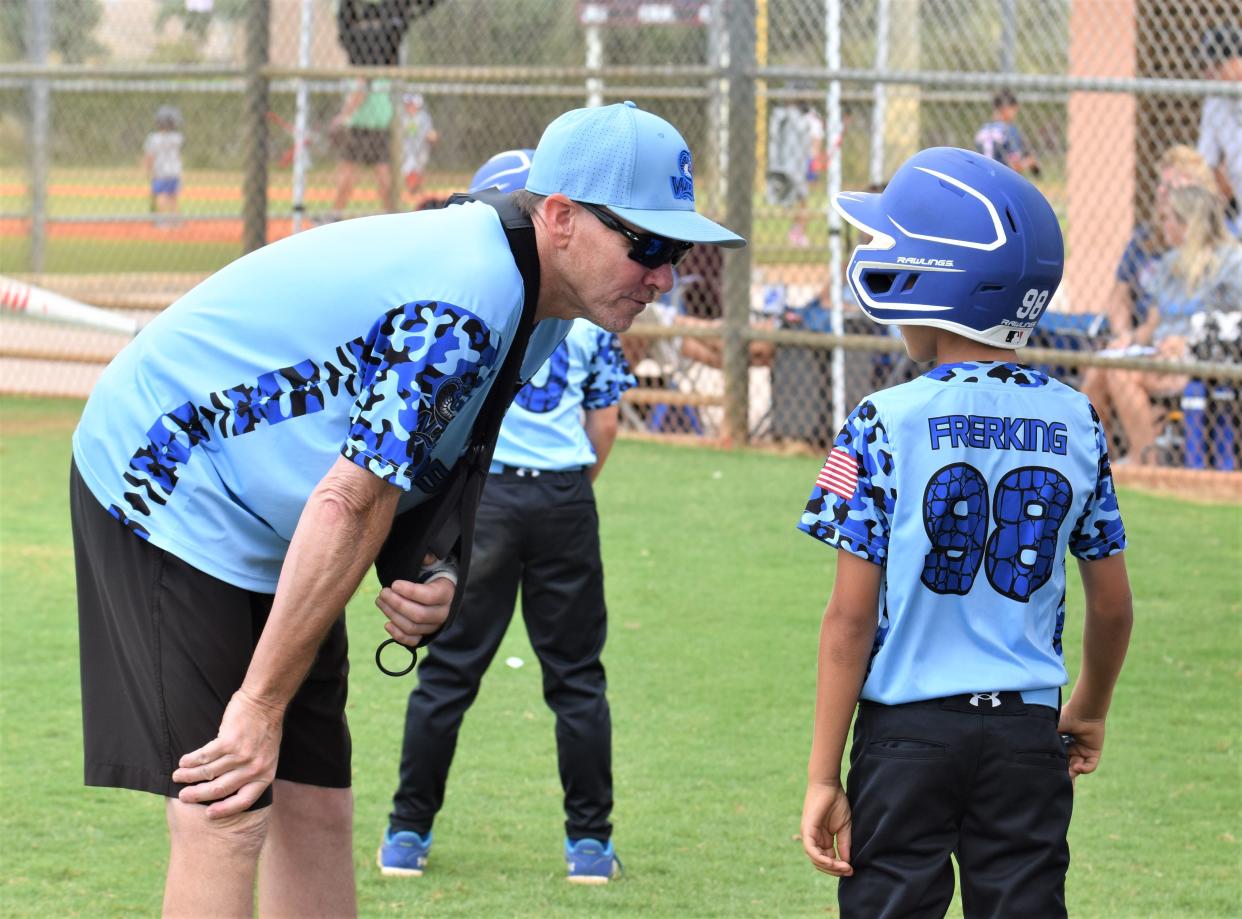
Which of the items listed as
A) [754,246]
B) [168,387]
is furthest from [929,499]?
[754,246]

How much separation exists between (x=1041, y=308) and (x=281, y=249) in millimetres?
1247

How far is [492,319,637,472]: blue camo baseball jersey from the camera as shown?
4465mm

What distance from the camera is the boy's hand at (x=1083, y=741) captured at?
9.56 feet

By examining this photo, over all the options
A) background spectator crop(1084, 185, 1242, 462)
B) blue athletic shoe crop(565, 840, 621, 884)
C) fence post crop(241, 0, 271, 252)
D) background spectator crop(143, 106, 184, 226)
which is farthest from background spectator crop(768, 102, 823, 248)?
blue athletic shoe crop(565, 840, 621, 884)

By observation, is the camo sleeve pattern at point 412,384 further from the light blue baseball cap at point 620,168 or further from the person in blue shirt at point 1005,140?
the person in blue shirt at point 1005,140

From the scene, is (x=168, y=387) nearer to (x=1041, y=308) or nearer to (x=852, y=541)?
(x=852, y=541)

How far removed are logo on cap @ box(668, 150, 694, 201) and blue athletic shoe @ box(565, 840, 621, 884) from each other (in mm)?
2004

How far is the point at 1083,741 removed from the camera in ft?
9.61

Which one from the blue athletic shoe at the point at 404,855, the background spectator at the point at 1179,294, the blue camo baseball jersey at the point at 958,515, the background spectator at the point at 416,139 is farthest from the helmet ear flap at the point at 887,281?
the background spectator at the point at 416,139

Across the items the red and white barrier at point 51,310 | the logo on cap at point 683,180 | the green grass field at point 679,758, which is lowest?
the green grass field at point 679,758

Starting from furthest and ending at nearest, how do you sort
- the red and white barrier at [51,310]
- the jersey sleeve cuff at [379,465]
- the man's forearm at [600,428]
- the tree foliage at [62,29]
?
the tree foliage at [62,29] < the man's forearm at [600,428] < the red and white barrier at [51,310] < the jersey sleeve cuff at [379,465]

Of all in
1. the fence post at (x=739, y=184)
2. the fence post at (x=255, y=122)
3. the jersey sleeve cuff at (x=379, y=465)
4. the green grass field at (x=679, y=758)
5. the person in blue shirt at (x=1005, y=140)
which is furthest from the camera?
the fence post at (x=255, y=122)

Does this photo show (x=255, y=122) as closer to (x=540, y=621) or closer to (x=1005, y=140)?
(x=1005, y=140)

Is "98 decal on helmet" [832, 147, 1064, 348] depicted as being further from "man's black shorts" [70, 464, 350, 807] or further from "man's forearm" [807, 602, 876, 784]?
"man's black shorts" [70, 464, 350, 807]
